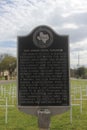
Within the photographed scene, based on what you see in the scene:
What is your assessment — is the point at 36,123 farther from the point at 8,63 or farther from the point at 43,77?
the point at 8,63

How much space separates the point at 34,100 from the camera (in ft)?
29.2

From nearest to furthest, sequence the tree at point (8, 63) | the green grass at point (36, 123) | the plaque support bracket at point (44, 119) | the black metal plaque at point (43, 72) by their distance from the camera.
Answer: the plaque support bracket at point (44, 119) → the black metal plaque at point (43, 72) → the green grass at point (36, 123) → the tree at point (8, 63)

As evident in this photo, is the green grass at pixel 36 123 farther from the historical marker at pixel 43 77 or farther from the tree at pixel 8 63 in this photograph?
the tree at pixel 8 63

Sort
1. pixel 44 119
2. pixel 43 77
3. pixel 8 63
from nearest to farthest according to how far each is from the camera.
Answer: pixel 44 119 → pixel 43 77 → pixel 8 63

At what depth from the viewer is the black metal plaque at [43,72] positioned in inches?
349

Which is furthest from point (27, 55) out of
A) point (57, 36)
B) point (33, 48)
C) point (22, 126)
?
point (22, 126)

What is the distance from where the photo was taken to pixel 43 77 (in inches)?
349

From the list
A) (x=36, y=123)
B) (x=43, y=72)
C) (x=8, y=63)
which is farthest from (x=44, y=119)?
(x=8, y=63)

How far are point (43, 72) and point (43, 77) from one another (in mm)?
126

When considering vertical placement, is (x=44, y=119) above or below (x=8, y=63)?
below

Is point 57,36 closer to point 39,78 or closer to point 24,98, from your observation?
point 39,78

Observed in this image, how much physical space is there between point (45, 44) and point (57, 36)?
392 millimetres

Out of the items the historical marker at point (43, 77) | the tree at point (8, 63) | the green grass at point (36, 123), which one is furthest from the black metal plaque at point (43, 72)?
the tree at point (8, 63)

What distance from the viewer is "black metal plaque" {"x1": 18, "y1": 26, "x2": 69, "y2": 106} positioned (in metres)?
8.86
